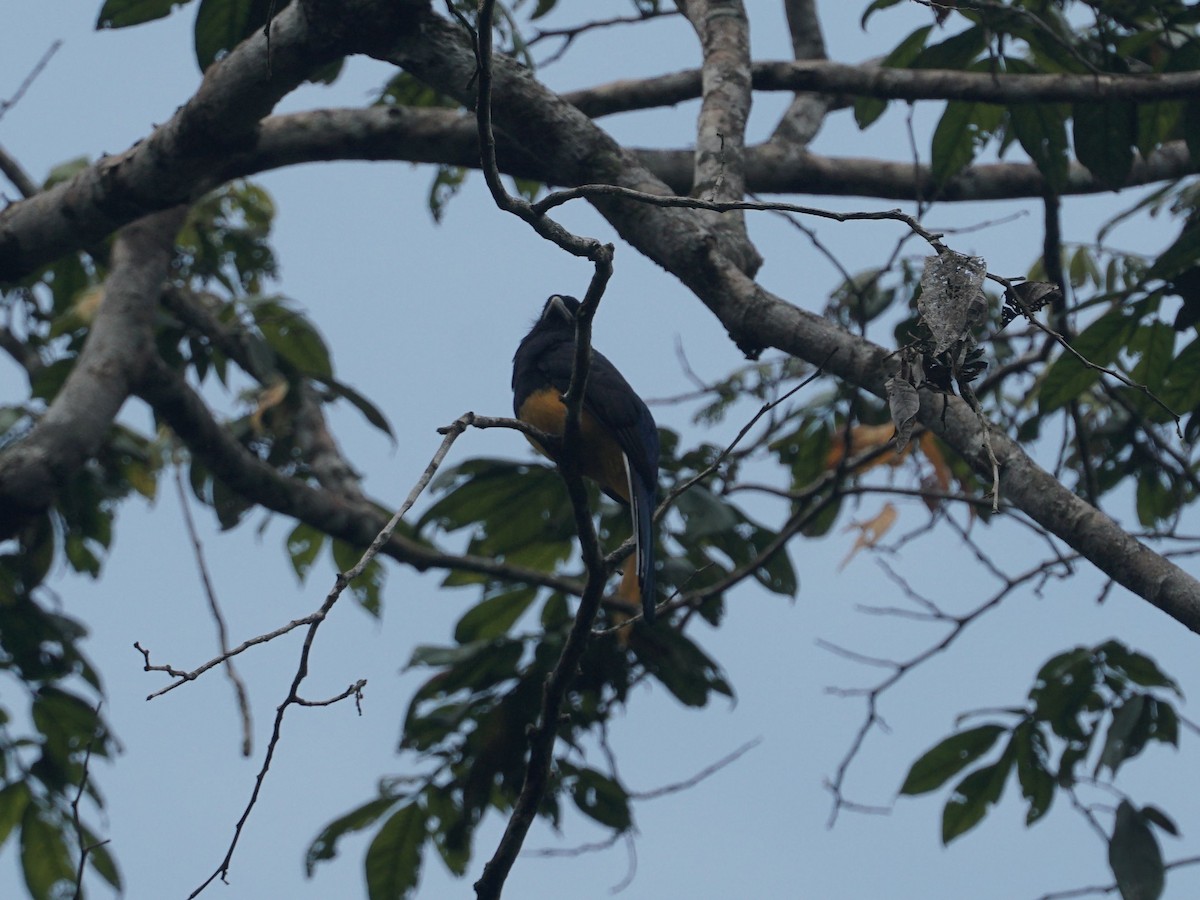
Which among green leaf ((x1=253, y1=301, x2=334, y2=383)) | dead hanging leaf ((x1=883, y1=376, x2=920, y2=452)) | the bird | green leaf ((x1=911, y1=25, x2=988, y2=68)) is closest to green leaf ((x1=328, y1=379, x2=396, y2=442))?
green leaf ((x1=253, y1=301, x2=334, y2=383))

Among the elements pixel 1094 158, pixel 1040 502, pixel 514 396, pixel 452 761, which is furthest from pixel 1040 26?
pixel 452 761

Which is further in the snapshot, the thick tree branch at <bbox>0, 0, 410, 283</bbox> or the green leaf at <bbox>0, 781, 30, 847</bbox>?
the green leaf at <bbox>0, 781, 30, 847</bbox>

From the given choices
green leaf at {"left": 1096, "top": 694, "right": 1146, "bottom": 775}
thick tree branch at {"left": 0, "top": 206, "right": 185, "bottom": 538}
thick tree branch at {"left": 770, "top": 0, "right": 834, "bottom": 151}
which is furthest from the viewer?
thick tree branch at {"left": 770, "top": 0, "right": 834, "bottom": 151}

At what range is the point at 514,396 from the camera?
13.5 feet

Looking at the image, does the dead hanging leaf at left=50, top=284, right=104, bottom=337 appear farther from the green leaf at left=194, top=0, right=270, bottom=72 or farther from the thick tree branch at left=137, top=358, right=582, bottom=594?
the green leaf at left=194, top=0, right=270, bottom=72

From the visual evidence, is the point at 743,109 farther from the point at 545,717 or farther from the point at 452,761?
the point at 452,761

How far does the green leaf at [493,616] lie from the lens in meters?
4.24

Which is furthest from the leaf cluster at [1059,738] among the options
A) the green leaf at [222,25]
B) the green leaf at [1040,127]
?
the green leaf at [222,25]

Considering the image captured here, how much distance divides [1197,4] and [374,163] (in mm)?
2452

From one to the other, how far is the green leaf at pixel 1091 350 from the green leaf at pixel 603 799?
1.81 meters

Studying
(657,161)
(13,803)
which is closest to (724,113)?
(657,161)

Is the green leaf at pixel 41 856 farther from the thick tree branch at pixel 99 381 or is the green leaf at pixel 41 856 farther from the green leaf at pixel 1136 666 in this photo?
the green leaf at pixel 1136 666

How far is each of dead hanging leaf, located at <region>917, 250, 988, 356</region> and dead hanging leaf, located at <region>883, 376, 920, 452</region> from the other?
0.07m

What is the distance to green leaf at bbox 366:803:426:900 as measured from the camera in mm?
3848
